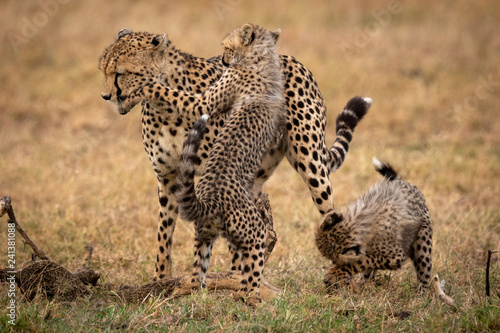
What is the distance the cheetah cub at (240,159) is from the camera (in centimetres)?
318

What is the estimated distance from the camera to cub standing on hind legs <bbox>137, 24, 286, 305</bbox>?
10.5 ft

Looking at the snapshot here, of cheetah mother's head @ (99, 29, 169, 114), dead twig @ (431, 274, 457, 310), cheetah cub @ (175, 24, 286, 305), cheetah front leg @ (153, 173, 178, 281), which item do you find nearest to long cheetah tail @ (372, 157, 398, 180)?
cheetah cub @ (175, 24, 286, 305)

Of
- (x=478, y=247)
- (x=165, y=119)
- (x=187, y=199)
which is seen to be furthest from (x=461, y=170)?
(x=187, y=199)

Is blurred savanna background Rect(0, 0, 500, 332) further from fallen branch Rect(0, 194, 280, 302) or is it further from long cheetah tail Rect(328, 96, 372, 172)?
long cheetah tail Rect(328, 96, 372, 172)

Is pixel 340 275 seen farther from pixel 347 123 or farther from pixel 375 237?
pixel 347 123

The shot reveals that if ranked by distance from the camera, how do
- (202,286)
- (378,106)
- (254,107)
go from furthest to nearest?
(378,106) → (254,107) → (202,286)

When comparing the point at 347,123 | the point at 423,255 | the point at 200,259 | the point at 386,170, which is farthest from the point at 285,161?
the point at 200,259

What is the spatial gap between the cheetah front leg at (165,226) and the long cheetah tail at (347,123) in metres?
1.05

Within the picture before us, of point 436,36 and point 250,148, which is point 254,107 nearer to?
point 250,148

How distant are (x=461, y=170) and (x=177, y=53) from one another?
3639 millimetres

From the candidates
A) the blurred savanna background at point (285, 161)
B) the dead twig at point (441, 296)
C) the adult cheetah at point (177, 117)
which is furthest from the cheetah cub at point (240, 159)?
the dead twig at point (441, 296)

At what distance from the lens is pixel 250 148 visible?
143 inches

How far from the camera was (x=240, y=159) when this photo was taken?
351cm

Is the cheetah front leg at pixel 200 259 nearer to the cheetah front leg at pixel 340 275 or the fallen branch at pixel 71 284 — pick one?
the fallen branch at pixel 71 284
